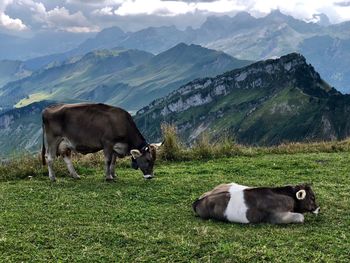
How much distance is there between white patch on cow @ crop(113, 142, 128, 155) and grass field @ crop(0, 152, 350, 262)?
1003 millimetres

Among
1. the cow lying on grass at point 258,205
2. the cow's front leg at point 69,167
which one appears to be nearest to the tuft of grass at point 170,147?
the cow's front leg at point 69,167

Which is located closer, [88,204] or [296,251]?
[296,251]

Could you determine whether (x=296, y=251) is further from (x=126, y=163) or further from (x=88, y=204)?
(x=126, y=163)

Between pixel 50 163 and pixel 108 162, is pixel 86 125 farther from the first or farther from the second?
pixel 50 163

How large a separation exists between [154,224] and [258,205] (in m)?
2.54

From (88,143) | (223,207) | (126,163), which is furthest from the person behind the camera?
(126,163)

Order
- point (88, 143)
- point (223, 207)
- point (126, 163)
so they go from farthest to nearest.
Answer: point (126, 163) → point (88, 143) → point (223, 207)

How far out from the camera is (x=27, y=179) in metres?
16.6

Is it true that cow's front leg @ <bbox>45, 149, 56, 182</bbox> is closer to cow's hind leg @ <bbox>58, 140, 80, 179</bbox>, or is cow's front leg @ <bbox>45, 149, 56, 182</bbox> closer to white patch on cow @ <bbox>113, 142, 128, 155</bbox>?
cow's hind leg @ <bbox>58, 140, 80, 179</bbox>

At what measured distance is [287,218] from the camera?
35.2ft

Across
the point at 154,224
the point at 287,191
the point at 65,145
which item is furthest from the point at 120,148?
the point at 287,191

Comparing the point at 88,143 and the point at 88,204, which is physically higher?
the point at 88,143

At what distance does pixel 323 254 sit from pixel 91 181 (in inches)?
370

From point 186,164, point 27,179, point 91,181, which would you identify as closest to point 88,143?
point 91,181
